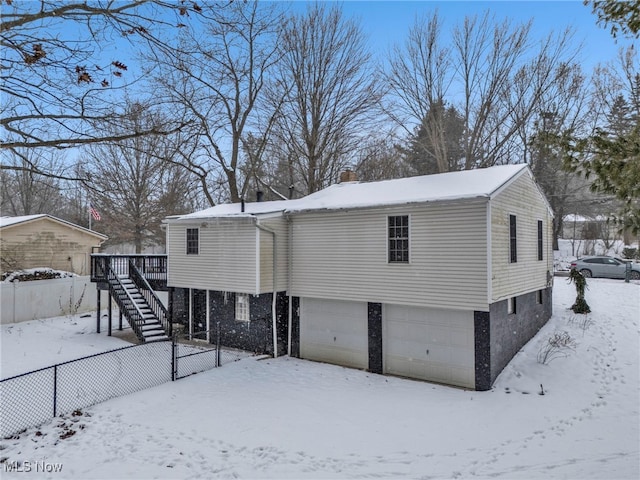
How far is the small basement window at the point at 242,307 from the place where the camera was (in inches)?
570

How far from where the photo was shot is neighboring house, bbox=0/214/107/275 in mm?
20844

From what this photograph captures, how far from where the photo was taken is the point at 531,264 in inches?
519

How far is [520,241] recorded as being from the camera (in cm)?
1225

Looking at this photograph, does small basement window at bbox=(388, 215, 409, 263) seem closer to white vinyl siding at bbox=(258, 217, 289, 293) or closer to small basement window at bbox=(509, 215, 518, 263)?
small basement window at bbox=(509, 215, 518, 263)

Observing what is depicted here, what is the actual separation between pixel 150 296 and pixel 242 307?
17.9 ft

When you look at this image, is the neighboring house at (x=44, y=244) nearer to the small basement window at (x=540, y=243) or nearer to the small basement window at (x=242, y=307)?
the small basement window at (x=242, y=307)

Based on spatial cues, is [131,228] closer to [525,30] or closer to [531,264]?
[531,264]

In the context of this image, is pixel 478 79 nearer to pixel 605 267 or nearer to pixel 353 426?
pixel 605 267

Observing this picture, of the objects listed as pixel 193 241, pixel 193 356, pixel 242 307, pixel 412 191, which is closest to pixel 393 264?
pixel 412 191

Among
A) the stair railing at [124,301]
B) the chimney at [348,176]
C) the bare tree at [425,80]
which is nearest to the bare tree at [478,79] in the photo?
the bare tree at [425,80]

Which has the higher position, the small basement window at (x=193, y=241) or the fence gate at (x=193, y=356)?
the small basement window at (x=193, y=241)

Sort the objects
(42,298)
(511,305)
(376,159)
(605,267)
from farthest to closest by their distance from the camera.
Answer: (376,159) < (605,267) < (42,298) < (511,305)

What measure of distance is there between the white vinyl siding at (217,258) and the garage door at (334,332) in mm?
2217

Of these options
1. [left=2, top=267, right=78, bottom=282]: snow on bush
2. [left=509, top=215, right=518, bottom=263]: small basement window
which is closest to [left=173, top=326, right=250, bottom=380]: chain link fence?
[left=509, top=215, right=518, bottom=263]: small basement window
